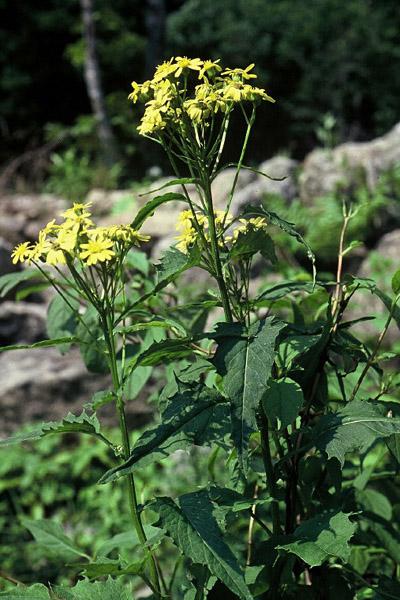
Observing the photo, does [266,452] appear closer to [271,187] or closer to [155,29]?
[271,187]

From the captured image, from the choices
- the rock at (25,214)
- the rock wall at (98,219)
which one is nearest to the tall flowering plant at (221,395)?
the rock wall at (98,219)

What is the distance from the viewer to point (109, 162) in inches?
393

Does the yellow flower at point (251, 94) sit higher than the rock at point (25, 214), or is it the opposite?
the yellow flower at point (251, 94)

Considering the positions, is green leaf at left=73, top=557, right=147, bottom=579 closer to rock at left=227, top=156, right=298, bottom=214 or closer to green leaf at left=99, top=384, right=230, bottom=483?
green leaf at left=99, top=384, right=230, bottom=483

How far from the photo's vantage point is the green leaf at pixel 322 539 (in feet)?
3.86

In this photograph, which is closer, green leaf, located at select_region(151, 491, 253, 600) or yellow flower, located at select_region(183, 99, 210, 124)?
green leaf, located at select_region(151, 491, 253, 600)

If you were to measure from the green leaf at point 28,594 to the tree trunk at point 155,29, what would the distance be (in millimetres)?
9786

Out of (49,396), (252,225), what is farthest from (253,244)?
(49,396)

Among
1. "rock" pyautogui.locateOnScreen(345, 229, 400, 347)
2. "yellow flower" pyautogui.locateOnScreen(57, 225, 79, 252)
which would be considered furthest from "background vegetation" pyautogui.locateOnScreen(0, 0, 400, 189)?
"yellow flower" pyautogui.locateOnScreen(57, 225, 79, 252)

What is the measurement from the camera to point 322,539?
1.23 meters

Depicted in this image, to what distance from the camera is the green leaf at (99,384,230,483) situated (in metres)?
1.16

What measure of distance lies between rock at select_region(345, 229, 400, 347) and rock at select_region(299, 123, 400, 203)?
0.82m

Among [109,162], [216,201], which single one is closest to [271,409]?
[216,201]

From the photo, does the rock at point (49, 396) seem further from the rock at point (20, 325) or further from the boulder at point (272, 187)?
the boulder at point (272, 187)
